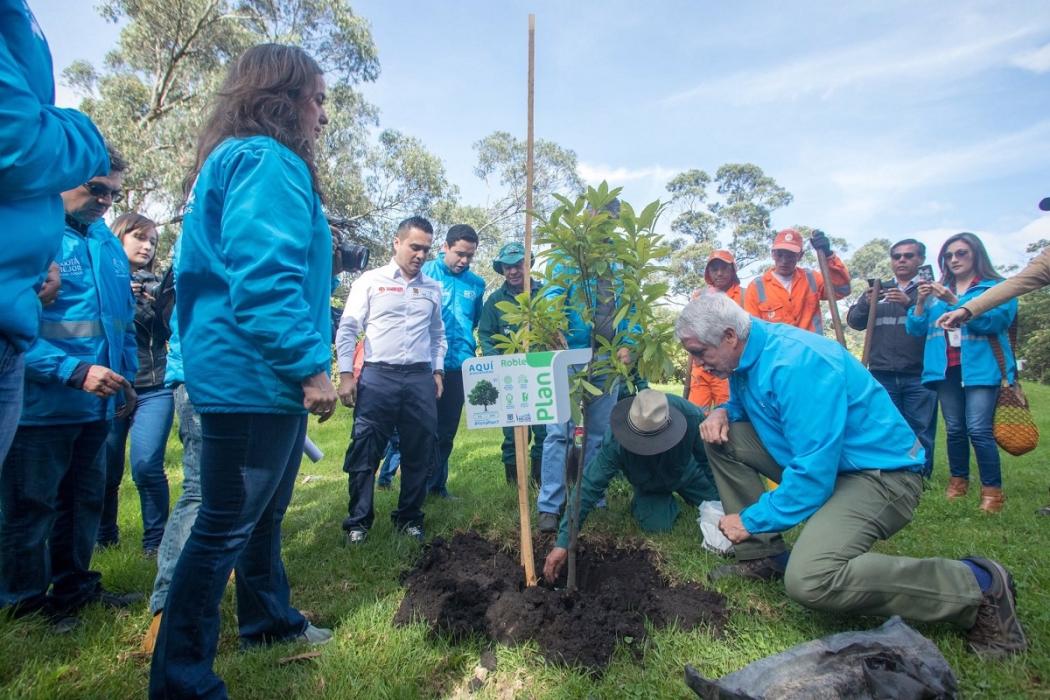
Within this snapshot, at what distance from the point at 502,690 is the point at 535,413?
116cm

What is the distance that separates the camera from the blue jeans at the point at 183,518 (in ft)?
8.30

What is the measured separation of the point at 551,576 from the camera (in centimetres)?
323

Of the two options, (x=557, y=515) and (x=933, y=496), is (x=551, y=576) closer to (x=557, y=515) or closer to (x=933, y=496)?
(x=557, y=515)

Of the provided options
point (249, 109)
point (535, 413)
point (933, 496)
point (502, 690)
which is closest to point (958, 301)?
point (933, 496)

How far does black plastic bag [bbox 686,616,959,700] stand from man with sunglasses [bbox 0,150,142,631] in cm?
279

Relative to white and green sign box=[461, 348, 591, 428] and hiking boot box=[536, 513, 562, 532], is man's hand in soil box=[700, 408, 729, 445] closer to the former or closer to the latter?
white and green sign box=[461, 348, 591, 428]

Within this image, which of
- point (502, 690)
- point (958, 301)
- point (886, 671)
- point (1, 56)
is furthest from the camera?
point (958, 301)

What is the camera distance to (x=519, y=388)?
9.29 feet

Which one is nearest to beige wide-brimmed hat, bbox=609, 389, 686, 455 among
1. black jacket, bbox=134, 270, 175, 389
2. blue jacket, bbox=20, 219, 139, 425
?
blue jacket, bbox=20, 219, 139, 425

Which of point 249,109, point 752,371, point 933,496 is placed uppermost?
point 249,109

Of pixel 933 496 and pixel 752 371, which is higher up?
pixel 752 371

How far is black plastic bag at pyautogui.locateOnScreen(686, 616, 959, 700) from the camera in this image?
6.20 feet

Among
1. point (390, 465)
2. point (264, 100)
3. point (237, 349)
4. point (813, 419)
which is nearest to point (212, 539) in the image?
point (237, 349)

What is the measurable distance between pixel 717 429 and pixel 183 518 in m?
2.70
